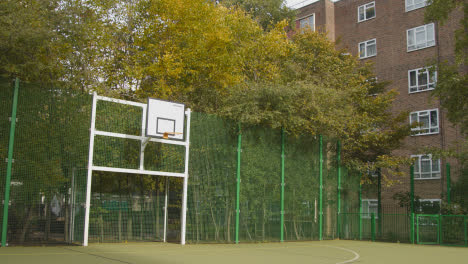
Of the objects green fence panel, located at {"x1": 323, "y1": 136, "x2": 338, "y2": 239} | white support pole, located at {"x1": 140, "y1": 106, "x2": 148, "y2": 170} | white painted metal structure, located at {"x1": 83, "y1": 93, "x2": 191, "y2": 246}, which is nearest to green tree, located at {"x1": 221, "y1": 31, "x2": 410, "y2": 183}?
green fence panel, located at {"x1": 323, "y1": 136, "x2": 338, "y2": 239}

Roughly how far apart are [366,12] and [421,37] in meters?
4.96

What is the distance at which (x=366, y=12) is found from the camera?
33.4m

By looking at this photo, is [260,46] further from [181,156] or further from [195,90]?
[181,156]

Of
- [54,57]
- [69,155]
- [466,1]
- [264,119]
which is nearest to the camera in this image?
[69,155]

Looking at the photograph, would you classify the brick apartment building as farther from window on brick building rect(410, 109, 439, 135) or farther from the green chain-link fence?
the green chain-link fence

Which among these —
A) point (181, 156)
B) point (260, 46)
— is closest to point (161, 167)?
point (181, 156)

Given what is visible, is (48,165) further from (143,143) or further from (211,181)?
(211,181)

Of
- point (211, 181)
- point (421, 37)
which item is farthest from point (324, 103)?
point (421, 37)

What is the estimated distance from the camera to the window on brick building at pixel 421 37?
29438 mm

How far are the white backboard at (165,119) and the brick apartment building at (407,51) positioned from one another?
15.3 metres

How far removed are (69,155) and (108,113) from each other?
152 centimetres

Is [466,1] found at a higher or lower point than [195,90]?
higher

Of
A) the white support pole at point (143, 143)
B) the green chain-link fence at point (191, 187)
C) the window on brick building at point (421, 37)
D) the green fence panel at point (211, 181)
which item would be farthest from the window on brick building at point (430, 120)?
the white support pole at point (143, 143)

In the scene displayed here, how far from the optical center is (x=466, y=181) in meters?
17.9
